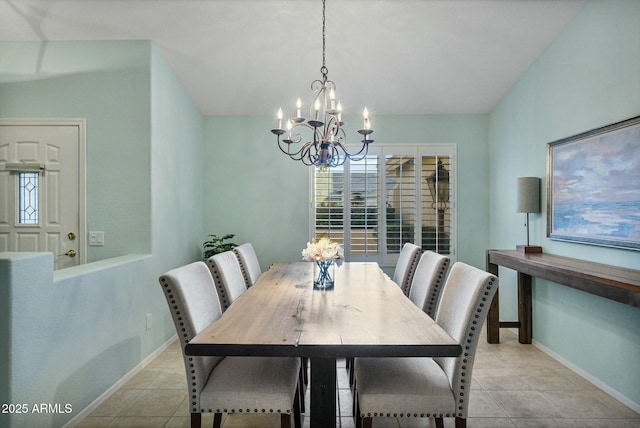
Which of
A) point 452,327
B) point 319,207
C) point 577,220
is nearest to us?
point 452,327

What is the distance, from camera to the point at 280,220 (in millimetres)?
4562

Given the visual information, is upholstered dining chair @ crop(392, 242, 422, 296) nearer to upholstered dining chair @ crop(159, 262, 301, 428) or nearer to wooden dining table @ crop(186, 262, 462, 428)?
wooden dining table @ crop(186, 262, 462, 428)

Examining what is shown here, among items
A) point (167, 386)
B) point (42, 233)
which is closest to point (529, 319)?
point (167, 386)

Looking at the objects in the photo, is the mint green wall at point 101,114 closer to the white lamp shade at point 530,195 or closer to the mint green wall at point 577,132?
the white lamp shade at point 530,195

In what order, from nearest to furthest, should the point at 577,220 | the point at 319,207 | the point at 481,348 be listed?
the point at 577,220 → the point at 481,348 → the point at 319,207

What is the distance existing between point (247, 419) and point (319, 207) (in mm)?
2715

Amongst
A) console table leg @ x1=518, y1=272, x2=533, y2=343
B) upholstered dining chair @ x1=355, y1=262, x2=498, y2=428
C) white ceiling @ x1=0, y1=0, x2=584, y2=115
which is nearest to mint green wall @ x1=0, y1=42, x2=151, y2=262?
white ceiling @ x1=0, y1=0, x2=584, y2=115

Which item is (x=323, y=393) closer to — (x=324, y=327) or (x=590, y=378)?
(x=324, y=327)

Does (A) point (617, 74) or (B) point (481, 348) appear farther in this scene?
(B) point (481, 348)

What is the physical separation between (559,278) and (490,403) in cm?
97

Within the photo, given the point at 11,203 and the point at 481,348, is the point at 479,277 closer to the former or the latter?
the point at 481,348

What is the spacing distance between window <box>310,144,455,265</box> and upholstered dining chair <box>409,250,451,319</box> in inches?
78.6

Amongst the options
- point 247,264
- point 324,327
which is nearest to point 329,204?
point 247,264

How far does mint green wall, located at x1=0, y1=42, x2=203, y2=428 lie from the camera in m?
1.76
